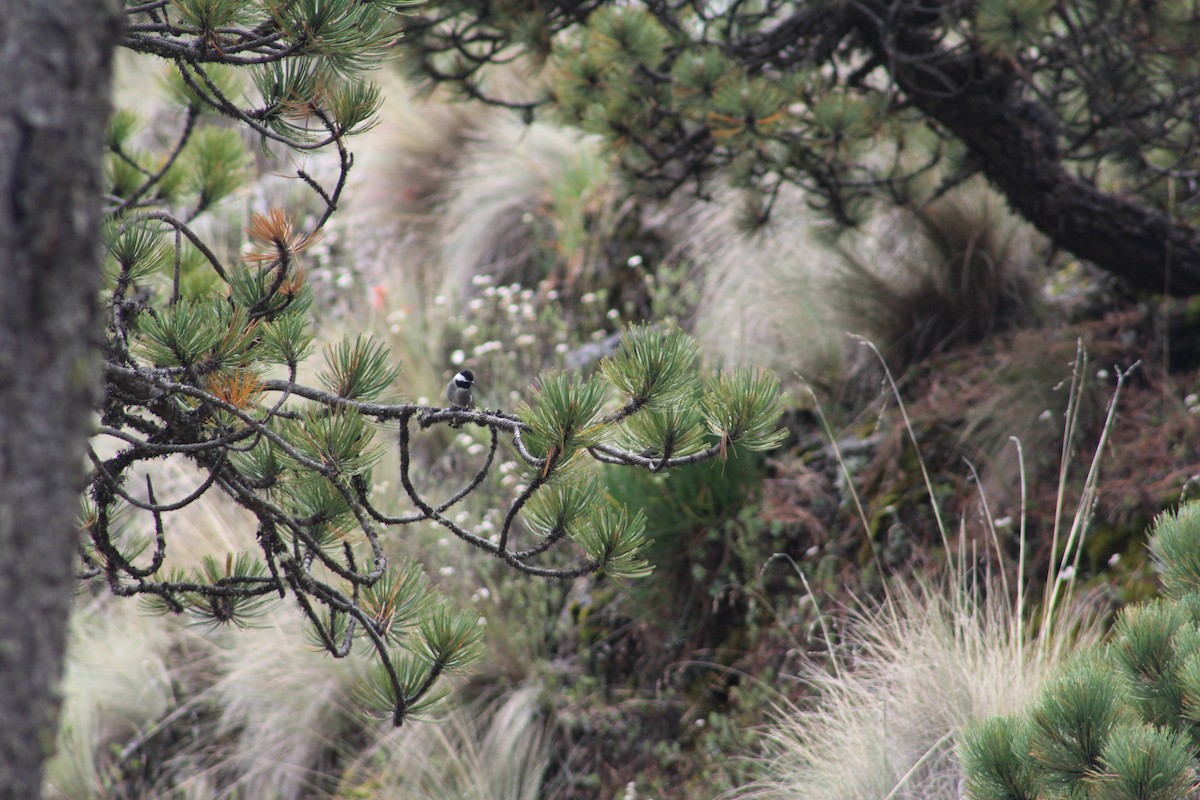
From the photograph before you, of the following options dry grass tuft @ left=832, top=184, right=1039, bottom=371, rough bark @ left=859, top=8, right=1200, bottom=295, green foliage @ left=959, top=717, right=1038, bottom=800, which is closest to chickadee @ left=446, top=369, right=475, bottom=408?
green foliage @ left=959, top=717, right=1038, bottom=800

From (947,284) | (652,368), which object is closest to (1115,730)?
(652,368)

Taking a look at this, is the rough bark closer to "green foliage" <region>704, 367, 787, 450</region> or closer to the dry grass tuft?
the dry grass tuft

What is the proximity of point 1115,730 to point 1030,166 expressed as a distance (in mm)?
2114

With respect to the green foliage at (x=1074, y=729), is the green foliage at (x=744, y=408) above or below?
above

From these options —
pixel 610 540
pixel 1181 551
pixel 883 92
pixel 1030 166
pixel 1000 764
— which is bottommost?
pixel 1000 764

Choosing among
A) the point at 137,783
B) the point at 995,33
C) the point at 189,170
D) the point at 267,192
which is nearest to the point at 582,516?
the point at 189,170

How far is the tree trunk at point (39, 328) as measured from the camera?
30.9 inches

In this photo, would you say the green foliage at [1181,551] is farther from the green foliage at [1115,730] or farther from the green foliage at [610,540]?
the green foliage at [610,540]

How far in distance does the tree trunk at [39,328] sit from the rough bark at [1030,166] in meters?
2.60

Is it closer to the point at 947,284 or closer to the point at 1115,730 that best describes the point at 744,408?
the point at 1115,730

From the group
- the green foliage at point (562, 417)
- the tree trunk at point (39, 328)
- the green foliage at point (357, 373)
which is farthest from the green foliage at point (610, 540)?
the tree trunk at point (39, 328)

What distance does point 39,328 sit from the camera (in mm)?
798

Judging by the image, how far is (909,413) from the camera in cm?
386

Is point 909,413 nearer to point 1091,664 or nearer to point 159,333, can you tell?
point 1091,664
